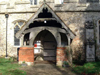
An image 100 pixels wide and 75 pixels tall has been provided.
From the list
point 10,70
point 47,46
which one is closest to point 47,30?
point 47,46

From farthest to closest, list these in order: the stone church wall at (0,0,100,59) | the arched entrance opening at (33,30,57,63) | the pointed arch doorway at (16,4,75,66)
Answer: the arched entrance opening at (33,30,57,63) → the stone church wall at (0,0,100,59) → the pointed arch doorway at (16,4,75,66)

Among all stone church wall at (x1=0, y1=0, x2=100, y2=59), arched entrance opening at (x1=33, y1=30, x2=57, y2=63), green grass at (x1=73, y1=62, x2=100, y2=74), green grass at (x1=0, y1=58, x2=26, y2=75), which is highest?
stone church wall at (x1=0, y1=0, x2=100, y2=59)

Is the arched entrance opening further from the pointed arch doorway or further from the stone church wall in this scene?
the pointed arch doorway

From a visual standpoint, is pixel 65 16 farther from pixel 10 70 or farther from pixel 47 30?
pixel 10 70

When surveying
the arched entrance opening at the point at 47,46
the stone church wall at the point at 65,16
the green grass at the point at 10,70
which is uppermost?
the stone church wall at the point at 65,16

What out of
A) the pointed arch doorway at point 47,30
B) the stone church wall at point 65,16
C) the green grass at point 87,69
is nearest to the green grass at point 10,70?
the pointed arch doorway at point 47,30

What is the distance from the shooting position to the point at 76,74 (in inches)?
276

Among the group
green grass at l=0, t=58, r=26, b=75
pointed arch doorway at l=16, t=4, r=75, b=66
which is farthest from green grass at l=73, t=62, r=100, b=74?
green grass at l=0, t=58, r=26, b=75

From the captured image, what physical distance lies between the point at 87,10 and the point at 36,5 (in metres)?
4.97

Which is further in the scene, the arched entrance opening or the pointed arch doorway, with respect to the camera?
the arched entrance opening

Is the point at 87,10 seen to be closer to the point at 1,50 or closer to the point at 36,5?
the point at 36,5

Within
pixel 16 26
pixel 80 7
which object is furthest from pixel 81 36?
pixel 16 26

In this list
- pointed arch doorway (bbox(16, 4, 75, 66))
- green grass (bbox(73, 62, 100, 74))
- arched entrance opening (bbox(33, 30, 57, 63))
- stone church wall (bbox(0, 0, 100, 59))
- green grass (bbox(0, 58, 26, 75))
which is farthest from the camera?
arched entrance opening (bbox(33, 30, 57, 63))

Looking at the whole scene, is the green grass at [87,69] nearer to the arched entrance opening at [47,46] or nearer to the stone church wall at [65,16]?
the stone church wall at [65,16]
